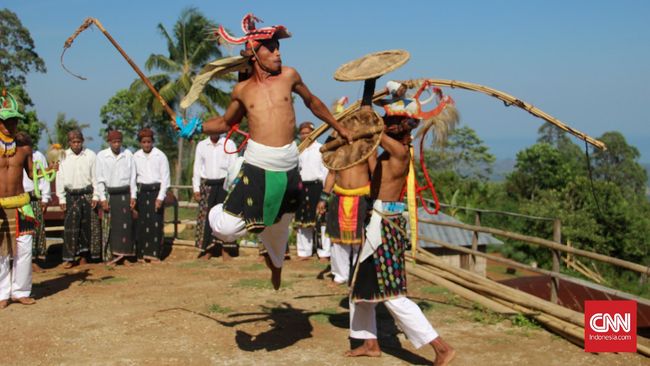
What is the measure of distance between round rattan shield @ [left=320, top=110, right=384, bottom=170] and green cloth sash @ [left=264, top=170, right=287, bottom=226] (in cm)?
45

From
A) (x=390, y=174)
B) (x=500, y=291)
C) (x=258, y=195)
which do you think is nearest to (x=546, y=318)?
(x=500, y=291)

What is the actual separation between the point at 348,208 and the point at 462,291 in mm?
1948

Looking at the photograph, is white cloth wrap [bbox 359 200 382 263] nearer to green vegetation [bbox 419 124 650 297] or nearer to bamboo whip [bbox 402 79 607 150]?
bamboo whip [bbox 402 79 607 150]

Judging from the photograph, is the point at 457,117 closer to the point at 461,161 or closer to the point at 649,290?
the point at 649,290

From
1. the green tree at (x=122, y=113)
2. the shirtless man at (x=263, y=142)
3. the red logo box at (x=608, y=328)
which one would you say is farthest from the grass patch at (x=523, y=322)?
the green tree at (x=122, y=113)

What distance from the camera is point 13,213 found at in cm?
734

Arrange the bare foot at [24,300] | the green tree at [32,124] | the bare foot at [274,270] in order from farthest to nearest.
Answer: the green tree at [32,124] < the bare foot at [24,300] < the bare foot at [274,270]

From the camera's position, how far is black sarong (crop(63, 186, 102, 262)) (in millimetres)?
10039

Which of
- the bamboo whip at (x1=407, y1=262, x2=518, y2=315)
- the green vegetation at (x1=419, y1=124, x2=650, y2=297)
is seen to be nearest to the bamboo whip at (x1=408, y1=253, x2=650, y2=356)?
the bamboo whip at (x1=407, y1=262, x2=518, y2=315)

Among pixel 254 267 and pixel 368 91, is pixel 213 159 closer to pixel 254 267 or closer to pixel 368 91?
pixel 254 267

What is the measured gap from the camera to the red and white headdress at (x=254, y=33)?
5.04 metres

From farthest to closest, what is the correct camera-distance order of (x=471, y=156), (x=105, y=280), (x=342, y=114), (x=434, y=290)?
(x=471, y=156) → (x=105, y=280) → (x=434, y=290) → (x=342, y=114)

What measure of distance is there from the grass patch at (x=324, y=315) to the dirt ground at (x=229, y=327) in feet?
0.03

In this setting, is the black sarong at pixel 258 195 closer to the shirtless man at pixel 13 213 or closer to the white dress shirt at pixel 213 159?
the shirtless man at pixel 13 213
